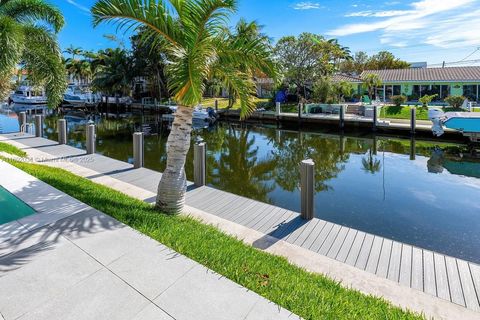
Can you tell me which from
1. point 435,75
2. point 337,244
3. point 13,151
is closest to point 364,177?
point 337,244

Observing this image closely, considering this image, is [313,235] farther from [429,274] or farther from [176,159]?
[176,159]

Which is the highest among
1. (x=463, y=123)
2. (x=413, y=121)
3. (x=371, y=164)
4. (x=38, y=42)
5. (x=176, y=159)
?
(x=38, y=42)

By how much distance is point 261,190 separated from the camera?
10148 mm

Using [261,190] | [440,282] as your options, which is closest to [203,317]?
[440,282]

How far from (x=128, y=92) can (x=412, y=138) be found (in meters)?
37.6

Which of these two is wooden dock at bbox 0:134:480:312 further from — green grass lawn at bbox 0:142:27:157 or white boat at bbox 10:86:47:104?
white boat at bbox 10:86:47:104

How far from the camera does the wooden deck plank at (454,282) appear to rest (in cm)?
409

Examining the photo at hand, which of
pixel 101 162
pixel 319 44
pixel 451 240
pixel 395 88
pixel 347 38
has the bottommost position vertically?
pixel 451 240

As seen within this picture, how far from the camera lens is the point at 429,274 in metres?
4.64

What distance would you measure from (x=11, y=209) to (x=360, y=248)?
5940 mm

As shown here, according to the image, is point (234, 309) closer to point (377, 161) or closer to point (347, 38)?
point (377, 161)

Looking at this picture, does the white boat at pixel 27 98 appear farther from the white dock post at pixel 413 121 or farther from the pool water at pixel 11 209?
the pool water at pixel 11 209

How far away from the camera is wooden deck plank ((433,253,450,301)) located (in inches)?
166

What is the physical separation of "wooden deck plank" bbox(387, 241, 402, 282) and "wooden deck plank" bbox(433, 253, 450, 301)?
48cm
